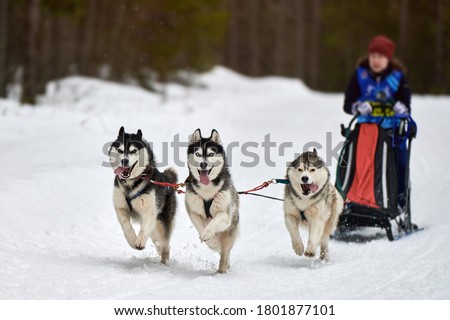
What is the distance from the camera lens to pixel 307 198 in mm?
5652

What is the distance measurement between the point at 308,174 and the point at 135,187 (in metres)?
1.45

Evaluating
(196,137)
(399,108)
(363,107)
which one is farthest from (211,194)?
(399,108)

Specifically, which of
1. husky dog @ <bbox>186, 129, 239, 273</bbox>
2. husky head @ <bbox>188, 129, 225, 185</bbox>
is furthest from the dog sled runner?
husky head @ <bbox>188, 129, 225, 185</bbox>

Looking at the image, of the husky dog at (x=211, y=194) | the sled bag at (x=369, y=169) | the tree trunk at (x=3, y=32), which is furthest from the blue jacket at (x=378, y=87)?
the tree trunk at (x=3, y=32)

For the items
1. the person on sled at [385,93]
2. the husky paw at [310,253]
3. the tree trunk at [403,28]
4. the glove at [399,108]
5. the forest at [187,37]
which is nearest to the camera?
the husky paw at [310,253]

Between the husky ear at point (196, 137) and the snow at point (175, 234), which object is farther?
the husky ear at point (196, 137)

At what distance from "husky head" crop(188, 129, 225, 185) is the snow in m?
0.79

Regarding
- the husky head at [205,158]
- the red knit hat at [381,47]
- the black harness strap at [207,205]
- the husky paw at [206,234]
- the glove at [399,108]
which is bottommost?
the husky paw at [206,234]

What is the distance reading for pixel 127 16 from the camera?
28.4 metres

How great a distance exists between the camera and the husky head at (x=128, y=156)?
5.05 m

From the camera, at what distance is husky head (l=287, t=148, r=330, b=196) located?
554 centimetres

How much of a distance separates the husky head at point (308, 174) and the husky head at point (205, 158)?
730 millimetres

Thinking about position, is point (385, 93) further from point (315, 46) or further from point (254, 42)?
point (254, 42)

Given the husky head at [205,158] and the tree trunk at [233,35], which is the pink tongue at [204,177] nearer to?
the husky head at [205,158]
